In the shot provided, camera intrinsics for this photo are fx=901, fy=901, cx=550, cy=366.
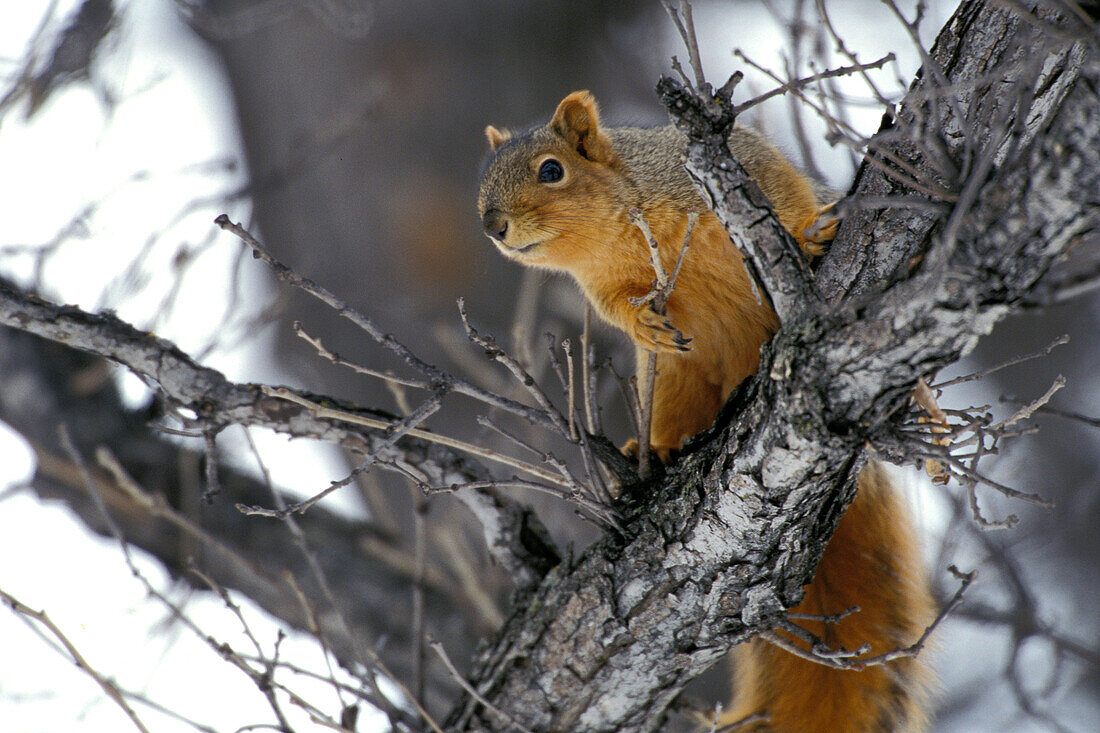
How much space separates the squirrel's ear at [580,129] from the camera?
2221mm

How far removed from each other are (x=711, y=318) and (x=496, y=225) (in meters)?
0.53

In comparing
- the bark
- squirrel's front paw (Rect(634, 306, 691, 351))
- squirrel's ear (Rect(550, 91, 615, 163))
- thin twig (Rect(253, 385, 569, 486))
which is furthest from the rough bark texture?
squirrel's ear (Rect(550, 91, 615, 163))

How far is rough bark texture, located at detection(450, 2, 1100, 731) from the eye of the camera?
36.7 inches

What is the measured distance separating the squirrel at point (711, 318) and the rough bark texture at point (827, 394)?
318mm

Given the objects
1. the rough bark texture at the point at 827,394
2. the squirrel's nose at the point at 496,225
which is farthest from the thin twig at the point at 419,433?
the squirrel's nose at the point at 496,225

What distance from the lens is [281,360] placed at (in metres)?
4.12

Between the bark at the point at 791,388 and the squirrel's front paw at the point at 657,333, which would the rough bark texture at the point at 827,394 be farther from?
the squirrel's front paw at the point at 657,333

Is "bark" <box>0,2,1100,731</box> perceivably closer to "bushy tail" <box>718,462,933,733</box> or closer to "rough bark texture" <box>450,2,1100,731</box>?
"rough bark texture" <box>450,2,1100,731</box>

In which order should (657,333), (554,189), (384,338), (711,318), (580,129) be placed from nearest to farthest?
(384,338)
(657,333)
(711,318)
(554,189)
(580,129)

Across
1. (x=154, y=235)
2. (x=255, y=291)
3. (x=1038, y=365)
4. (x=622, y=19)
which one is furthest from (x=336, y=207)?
(x=1038, y=365)

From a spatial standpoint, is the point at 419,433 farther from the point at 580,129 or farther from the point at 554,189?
the point at 580,129

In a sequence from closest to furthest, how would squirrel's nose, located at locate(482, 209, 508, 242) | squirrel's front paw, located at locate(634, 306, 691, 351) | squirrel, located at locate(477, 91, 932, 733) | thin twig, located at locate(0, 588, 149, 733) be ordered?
thin twig, located at locate(0, 588, 149, 733)
squirrel's front paw, located at locate(634, 306, 691, 351)
squirrel, located at locate(477, 91, 932, 733)
squirrel's nose, located at locate(482, 209, 508, 242)

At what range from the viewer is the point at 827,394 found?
3.79ft

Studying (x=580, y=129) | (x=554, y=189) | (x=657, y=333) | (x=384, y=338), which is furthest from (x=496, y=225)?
(x=384, y=338)
